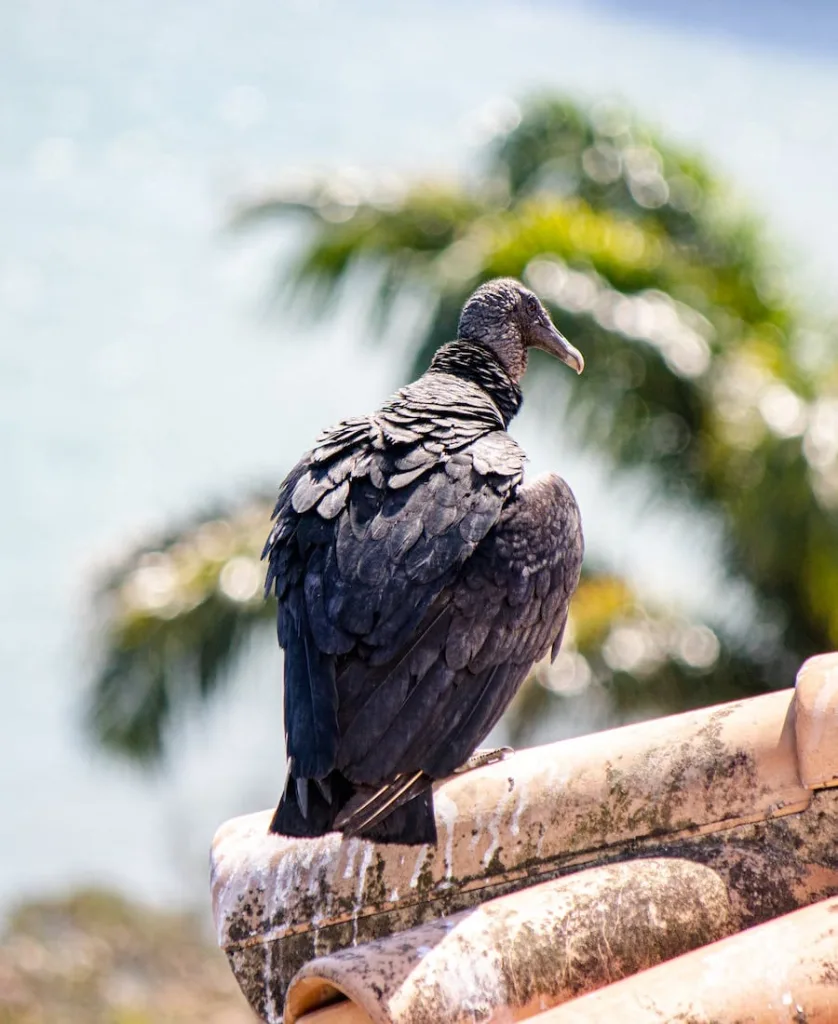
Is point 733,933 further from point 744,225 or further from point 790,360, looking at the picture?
point 744,225

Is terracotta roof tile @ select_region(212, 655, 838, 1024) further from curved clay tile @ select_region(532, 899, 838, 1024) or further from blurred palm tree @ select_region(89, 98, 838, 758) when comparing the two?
blurred palm tree @ select_region(89, 98, 838, 758)

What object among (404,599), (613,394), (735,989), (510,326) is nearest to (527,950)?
(735,989)

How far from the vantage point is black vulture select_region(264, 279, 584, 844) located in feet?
9.45

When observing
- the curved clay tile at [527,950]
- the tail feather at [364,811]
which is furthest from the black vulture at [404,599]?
the curved clay tile at [527,950]

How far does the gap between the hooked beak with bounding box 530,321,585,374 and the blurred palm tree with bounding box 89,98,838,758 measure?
123 inches

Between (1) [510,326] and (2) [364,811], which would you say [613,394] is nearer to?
(1) [510,326]

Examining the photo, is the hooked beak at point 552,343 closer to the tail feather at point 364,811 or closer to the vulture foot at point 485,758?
the vulture foot at point 485,758

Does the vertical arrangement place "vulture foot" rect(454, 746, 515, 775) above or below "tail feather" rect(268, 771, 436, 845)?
above

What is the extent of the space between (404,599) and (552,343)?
1531 millimetres

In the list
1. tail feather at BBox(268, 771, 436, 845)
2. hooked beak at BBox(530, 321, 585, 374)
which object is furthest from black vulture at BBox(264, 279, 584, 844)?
hooked beak at BBox(530, 321, 585, 374)

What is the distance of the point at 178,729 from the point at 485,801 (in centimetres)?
616

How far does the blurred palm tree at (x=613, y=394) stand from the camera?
24.8 feet

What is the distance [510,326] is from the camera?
4184 mm

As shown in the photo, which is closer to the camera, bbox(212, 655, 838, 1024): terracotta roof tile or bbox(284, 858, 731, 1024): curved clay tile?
bbox(284, 858, 731, 1024): curved clay tile
